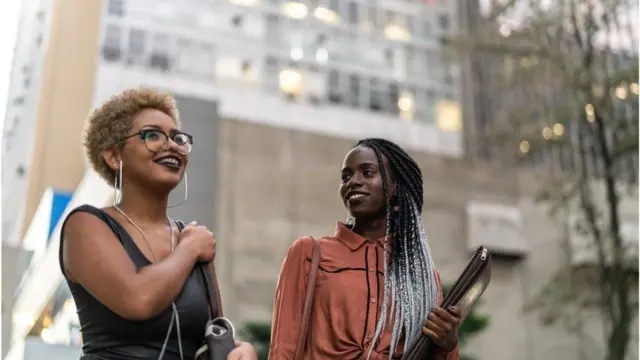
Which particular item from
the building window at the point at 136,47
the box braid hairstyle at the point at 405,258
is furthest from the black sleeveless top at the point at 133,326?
the building window at the point at 136,47

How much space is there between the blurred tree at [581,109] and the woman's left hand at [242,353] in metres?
15.1

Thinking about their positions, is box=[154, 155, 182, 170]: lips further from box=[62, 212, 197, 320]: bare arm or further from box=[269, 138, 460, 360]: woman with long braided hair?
box=[269, 138, 460, 360]: woman with long braided hair

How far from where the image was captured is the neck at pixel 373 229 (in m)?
3.72

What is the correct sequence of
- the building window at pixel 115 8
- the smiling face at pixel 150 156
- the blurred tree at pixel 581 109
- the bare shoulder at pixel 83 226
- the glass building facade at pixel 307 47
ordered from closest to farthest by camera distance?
the bare shoulder at pixel 83 226 → the smiling face at pixel 150 156 → the blurred tree at pixel 581 109 → the building window at pixel 115 8 → the glass building facade at pixel 307 47

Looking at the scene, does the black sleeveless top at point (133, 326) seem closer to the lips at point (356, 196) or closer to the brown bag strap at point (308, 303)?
the brown bag strap at point (308, 303)

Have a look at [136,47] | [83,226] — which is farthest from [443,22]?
[83,226]

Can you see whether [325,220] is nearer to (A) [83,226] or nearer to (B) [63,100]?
(B) [63,100]

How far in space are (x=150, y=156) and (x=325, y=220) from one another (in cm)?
1869

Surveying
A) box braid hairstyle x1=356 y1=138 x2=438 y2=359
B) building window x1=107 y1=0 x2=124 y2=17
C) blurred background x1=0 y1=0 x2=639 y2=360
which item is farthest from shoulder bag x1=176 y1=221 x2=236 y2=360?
building window x1=107 y1=0 x2=124 y2=17

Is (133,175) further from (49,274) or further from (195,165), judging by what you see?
(195,165)

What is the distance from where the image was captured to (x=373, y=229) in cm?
373

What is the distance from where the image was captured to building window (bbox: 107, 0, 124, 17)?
30938mm

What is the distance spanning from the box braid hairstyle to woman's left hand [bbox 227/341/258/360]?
66 cm

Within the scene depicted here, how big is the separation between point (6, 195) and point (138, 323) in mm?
10637
